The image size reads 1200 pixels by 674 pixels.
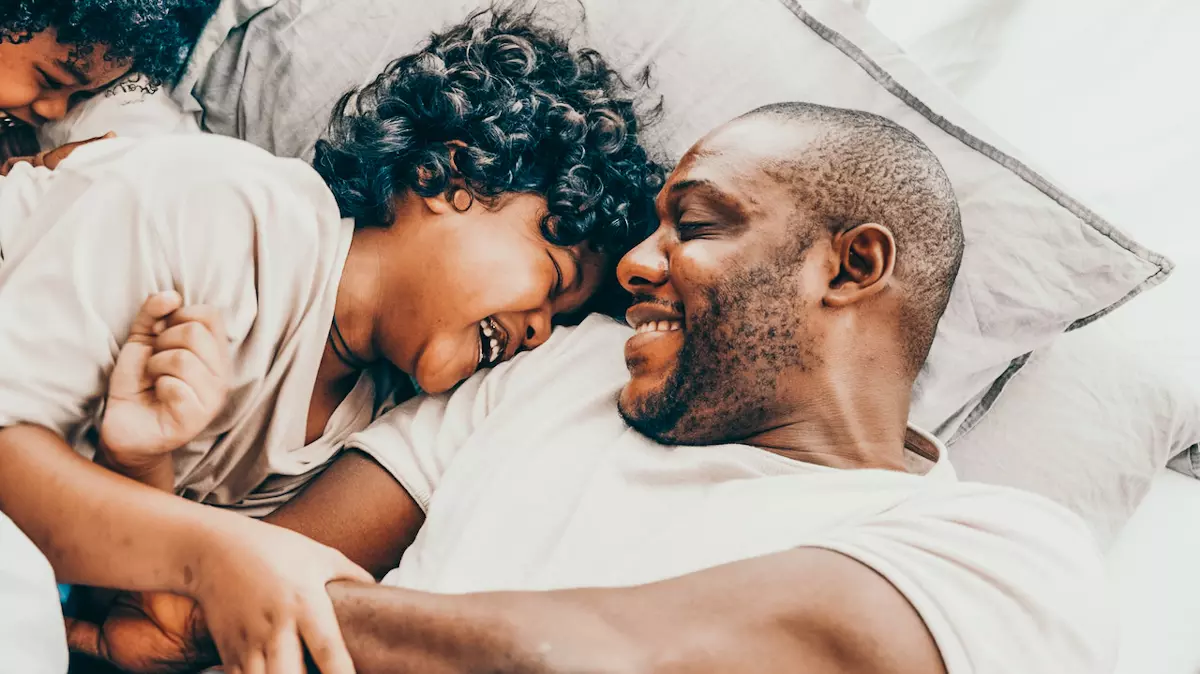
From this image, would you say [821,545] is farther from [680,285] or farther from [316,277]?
[316,277]

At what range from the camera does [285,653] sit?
0.85m

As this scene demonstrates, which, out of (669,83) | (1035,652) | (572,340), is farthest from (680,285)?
(1035,652)

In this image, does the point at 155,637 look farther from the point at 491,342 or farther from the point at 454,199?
the point at 454,199

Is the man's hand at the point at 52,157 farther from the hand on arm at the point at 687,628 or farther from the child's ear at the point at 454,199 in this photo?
the hand on arm at the point at 687,628

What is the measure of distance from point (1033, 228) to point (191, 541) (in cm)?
126

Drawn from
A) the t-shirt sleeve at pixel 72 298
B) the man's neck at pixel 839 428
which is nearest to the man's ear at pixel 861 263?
the man's neck at pixel 839 428

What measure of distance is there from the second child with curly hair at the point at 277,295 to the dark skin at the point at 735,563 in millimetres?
73

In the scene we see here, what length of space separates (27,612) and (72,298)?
1.22 ft

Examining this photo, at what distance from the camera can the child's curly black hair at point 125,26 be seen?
1.38 m

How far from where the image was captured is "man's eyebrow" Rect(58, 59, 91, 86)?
1441mm

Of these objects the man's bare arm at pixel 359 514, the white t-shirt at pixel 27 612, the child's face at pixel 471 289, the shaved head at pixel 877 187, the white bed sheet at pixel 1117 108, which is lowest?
the man's bare arm at pixel 359 514

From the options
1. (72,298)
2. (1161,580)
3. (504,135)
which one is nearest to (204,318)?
(72,298)

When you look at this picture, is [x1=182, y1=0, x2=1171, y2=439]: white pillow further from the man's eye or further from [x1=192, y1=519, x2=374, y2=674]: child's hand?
[x1=192, y1=519, x2=374, y2=674]: child's hand

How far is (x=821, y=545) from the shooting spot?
884 mm
